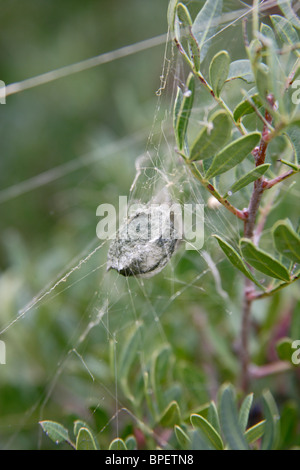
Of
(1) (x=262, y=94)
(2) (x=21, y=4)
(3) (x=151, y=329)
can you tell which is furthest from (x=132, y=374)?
(2) (x=21, y=4)

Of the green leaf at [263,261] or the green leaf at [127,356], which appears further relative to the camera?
the green leaf at [127,356]

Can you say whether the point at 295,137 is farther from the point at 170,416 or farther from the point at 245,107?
the point at 170,416

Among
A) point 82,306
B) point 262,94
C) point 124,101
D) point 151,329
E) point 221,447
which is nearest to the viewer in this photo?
point 262,94

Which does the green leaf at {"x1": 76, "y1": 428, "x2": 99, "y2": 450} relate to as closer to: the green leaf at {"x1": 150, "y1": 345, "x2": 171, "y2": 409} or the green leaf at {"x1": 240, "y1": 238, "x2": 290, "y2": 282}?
the green leaf at {"x1": 150, "y1": 345, "x2": 171, "y2": 409}

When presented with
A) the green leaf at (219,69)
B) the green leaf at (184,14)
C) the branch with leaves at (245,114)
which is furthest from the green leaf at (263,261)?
the green leaf at (184,14)

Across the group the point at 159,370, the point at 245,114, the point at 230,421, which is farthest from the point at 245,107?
the point at 159,370

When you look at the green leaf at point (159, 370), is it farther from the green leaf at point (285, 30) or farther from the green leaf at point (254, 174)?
the green leaf at point (285, 30)
